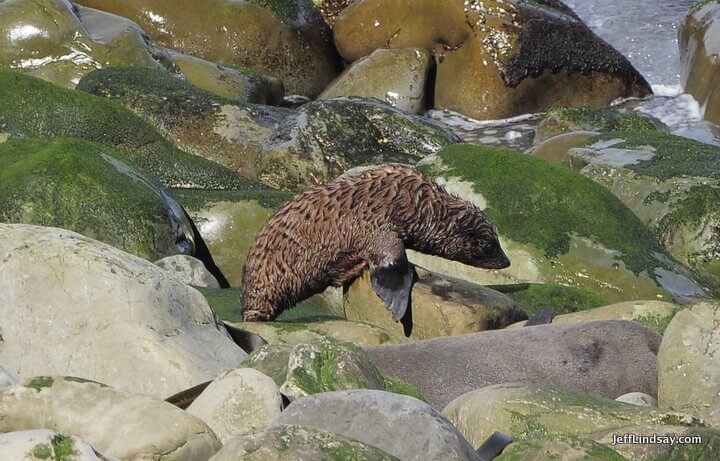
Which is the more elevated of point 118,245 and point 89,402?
point 89,402

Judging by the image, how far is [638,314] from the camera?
7.27 meters

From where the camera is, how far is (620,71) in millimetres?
19391

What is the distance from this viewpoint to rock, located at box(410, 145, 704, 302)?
993cm

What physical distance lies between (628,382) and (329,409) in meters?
2.30

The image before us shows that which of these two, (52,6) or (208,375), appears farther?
(52,6)

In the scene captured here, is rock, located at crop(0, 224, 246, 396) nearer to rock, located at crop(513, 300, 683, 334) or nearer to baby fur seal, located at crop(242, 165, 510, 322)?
baby fur seal, located at crop(242, 165, 510, 322)

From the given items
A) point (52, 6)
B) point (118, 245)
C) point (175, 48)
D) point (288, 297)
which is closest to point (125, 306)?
point (288, 297)

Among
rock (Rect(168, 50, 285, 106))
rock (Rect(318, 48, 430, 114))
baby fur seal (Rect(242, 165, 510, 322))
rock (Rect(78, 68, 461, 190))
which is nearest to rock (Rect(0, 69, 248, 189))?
rock (Rect(78, 68, 461, 190))

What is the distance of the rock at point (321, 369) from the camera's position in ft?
17.5

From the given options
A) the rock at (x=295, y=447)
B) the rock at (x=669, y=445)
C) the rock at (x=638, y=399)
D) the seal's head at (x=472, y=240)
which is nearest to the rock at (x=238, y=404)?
the rock at (x=295, y=447)

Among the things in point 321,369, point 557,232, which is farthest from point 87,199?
point 321,369

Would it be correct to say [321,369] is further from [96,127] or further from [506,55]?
[506,55]

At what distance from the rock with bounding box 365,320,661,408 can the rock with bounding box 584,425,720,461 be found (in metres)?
1.49

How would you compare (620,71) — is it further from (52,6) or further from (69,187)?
(69,187)
